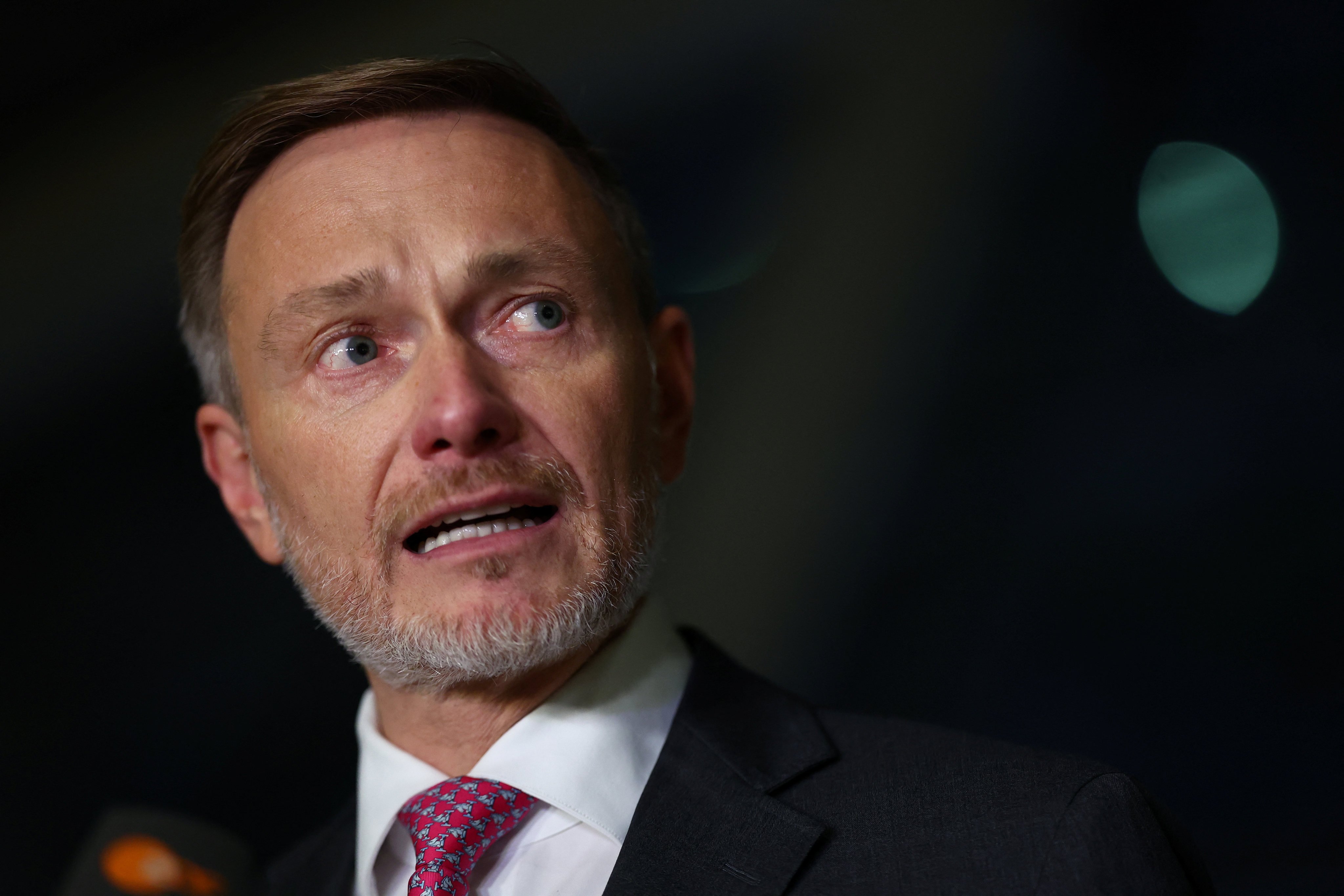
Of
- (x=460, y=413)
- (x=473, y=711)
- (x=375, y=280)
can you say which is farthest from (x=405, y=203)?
(x=473, y=711)

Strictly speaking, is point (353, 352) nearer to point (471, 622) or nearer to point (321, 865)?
point (471, 622)

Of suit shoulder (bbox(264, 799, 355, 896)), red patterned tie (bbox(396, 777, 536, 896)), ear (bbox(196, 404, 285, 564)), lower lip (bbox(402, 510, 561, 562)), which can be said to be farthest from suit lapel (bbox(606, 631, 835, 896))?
ear (bbox(196, 404, 285, 564))

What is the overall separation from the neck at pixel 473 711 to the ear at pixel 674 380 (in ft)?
1.57

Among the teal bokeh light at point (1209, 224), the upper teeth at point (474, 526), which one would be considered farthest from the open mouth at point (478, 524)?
the teal bokeh light at point (1209, 224)

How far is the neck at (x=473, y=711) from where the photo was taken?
211 cm

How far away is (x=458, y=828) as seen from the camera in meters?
1.94

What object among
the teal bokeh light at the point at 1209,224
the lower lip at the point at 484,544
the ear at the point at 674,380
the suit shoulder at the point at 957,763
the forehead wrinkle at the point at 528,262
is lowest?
the suit shoulder at the point at 957,763

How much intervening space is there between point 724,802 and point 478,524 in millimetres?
599

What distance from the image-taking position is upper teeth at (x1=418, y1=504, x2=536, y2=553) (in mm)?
1950

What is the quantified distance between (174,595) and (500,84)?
182cm

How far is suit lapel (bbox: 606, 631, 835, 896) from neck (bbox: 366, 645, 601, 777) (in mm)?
237

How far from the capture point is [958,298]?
3289 millimetres

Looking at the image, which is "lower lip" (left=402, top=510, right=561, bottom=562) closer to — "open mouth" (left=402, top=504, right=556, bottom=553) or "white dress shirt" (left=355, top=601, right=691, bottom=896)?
"open mouth" (left=402, top=504, right=556, bottom=553)

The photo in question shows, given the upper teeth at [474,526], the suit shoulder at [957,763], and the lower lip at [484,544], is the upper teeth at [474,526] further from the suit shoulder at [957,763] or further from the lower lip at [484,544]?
the suit shoulder at [957,763]
